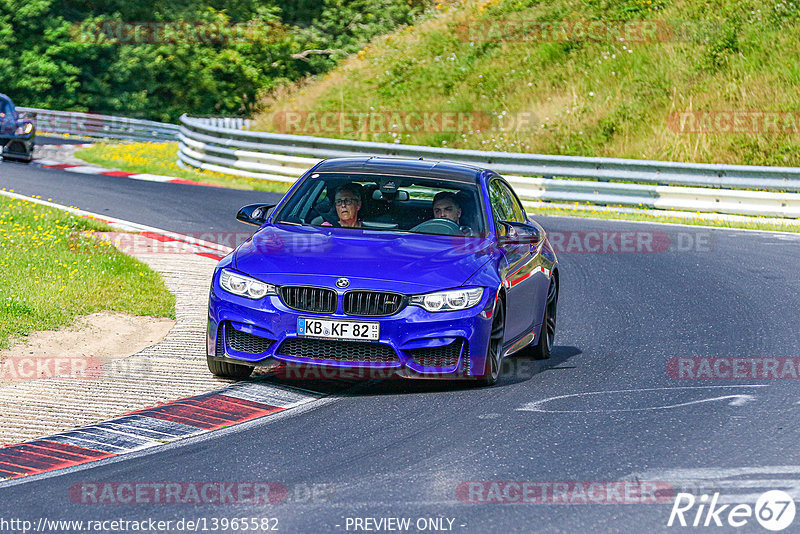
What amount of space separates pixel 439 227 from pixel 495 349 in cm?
126

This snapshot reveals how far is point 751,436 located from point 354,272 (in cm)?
277

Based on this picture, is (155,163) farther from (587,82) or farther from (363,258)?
(363,258)

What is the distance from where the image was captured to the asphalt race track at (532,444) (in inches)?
219

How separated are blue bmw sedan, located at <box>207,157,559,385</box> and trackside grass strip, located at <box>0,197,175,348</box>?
7.03 feet

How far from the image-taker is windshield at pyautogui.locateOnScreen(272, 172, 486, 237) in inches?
366

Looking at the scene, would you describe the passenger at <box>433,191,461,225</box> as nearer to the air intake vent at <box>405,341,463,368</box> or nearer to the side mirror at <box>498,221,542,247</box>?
the side mirror at <box>498,221,542,247</box>

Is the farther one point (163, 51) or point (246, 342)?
point (163, 51)

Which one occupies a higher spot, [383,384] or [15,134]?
[383,384]

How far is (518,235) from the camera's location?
9.18 m

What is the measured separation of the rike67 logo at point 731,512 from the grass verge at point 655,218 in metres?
15.6

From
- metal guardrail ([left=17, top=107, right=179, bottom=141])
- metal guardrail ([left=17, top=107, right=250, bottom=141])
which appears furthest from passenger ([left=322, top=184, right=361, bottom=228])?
metal guardrail ([left=17, top=107, right=179, bottom=141])

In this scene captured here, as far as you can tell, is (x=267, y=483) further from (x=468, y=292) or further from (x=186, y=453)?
(x=468, y=292)

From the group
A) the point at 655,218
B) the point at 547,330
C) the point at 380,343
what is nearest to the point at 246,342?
the point at 380,343

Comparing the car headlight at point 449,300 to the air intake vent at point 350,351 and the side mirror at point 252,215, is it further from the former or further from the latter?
the side mirror at point 252,215
